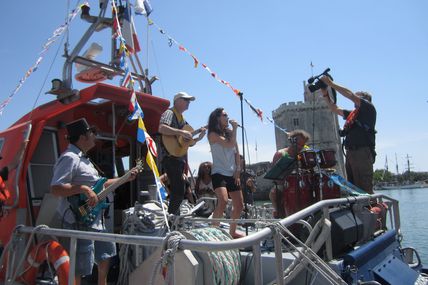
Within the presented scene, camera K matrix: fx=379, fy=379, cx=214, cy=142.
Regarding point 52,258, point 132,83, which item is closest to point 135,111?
point 132,83

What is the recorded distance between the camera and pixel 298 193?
185 inches

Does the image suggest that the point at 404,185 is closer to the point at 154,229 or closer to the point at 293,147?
the point at 293,147

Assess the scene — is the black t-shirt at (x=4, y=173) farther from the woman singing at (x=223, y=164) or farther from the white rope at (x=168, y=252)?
the white rope at (x=168, y=252)

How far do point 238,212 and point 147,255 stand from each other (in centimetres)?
144

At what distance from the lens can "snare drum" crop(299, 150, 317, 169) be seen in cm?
490

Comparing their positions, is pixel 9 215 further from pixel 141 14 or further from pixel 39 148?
pixel 141 14

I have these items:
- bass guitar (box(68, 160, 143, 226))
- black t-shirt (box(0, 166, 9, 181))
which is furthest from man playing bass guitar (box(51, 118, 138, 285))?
black t-shirt (box(0, 166, 9, 181))

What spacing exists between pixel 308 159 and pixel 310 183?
1.14 ft

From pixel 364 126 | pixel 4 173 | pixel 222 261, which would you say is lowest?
pixel 222 261

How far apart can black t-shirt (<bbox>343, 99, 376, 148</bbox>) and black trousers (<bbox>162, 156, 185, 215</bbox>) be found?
2526 mm

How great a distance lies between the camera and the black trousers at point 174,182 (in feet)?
15.6

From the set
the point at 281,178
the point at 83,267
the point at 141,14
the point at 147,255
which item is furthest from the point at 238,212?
the point at 141,14

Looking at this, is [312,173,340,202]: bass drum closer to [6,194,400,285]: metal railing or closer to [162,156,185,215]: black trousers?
[6,194,400,285]: metal railing

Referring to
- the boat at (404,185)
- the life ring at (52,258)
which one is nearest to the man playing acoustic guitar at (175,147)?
the life ring at (52,258)
